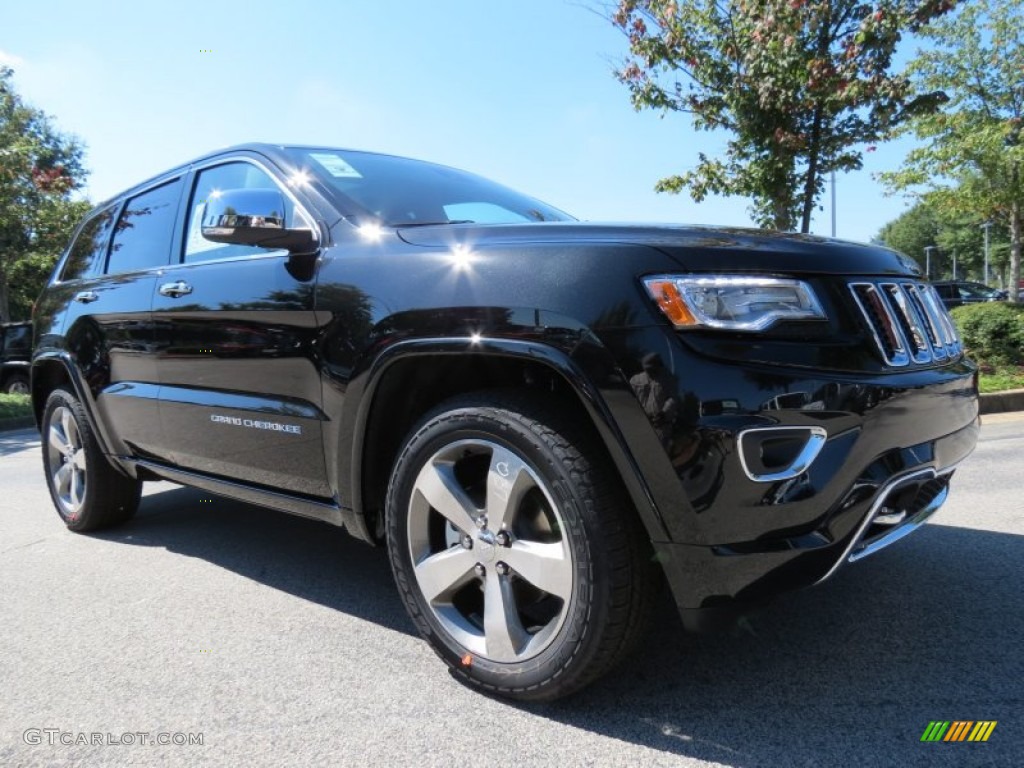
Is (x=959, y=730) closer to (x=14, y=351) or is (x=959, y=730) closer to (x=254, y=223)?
(x=254, y=223)

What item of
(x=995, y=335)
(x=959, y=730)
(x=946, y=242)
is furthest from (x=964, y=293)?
(x=946, y=242)

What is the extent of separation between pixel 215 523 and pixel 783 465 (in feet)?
11.3

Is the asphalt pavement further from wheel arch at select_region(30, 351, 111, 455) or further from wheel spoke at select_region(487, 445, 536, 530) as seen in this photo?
wheel arch at select_region(30, 351, 111, 455)

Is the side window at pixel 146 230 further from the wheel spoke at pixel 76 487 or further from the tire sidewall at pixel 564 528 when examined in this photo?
the tire sidewall at pixel 564 528

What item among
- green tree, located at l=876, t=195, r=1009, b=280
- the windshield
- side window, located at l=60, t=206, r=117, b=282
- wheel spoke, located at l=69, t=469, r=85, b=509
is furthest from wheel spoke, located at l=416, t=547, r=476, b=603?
green tree, located at l=876, t=195, r=1009, b=280

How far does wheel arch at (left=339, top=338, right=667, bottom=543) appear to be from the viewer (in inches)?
A: 70.7

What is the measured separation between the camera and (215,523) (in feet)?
13.9

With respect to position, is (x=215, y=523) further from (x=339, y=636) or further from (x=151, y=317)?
(x=339, y=636)

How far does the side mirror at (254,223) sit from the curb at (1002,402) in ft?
23.2

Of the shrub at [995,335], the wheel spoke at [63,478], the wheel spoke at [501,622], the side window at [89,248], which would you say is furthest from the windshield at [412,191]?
the shrub at [995,335]

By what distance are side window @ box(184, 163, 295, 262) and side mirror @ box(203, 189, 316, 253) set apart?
0.14 metres

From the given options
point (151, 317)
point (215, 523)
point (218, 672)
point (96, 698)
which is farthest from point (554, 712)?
point (215, 523)

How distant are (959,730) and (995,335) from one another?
9.10 m

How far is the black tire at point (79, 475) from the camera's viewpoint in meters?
3.89
